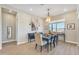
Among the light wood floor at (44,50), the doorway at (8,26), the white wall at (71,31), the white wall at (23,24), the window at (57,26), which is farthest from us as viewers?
the doorway at (8,26)

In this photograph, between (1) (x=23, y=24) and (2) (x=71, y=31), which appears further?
(1) (x=23, y=24)

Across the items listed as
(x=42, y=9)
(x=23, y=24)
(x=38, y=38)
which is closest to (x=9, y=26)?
(x=23, y=24)

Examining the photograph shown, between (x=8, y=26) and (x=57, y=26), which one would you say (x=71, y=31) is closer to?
(x=57, y=26)

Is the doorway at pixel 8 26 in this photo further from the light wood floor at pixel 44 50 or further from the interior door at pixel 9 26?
the light wood floor at pixel 44 50

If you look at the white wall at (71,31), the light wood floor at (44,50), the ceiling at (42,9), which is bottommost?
the light wood floor at (44,50)

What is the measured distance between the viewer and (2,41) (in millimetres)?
3906

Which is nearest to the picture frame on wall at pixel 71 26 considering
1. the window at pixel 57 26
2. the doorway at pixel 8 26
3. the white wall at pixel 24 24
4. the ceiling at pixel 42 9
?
the window at pixel 57 26

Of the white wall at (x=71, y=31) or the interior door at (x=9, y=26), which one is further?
the interior door at (x=9, y=26)

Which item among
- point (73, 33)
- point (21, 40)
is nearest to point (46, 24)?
point (73, 33)

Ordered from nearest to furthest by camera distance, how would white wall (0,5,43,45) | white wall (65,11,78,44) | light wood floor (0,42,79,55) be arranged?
light wood floor (0,42,79,55) < white wall (65,11,78,44) < white wall (0,5,43,45)

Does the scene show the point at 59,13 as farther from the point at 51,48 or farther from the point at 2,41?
the point at 2,41

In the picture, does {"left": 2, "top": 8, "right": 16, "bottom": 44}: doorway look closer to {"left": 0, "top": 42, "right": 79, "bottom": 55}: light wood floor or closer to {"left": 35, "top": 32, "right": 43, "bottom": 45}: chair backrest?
{"left": 0, "top": 42, "right": 79, "bottom": 55}: light wood floor

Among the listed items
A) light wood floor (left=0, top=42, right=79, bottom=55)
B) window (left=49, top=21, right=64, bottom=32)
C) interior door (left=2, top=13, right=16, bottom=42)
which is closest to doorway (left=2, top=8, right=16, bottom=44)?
interior door (left=2, top=13, right=16, bottom=42)

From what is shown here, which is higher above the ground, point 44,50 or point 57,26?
point 57,26
